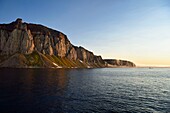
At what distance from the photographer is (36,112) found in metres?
38.8

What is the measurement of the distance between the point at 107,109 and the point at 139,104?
11.9 meters

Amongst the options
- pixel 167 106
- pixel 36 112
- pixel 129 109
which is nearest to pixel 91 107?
pixel 129 109

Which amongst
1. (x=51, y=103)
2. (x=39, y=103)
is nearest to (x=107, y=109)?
(x=51, y=103)

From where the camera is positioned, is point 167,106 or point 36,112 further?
point 167,106

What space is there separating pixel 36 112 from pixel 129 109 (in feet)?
77.4

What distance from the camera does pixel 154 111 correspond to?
4106cm

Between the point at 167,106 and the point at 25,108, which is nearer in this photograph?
the point at 25,108

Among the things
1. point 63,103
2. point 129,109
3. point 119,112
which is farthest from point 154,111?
point 63,103

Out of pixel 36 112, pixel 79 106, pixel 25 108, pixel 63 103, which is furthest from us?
pixel 63 103

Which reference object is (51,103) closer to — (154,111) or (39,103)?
(39,103)

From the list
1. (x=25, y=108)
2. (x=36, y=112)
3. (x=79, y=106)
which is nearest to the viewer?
(x=36, y=112)

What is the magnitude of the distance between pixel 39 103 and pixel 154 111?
102ft

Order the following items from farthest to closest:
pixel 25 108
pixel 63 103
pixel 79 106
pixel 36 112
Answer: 1. pixel 63 103
2. pixel 79 106
3. pixel 25 108
4. pixel 36 112

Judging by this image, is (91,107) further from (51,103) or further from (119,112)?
(51,103)
